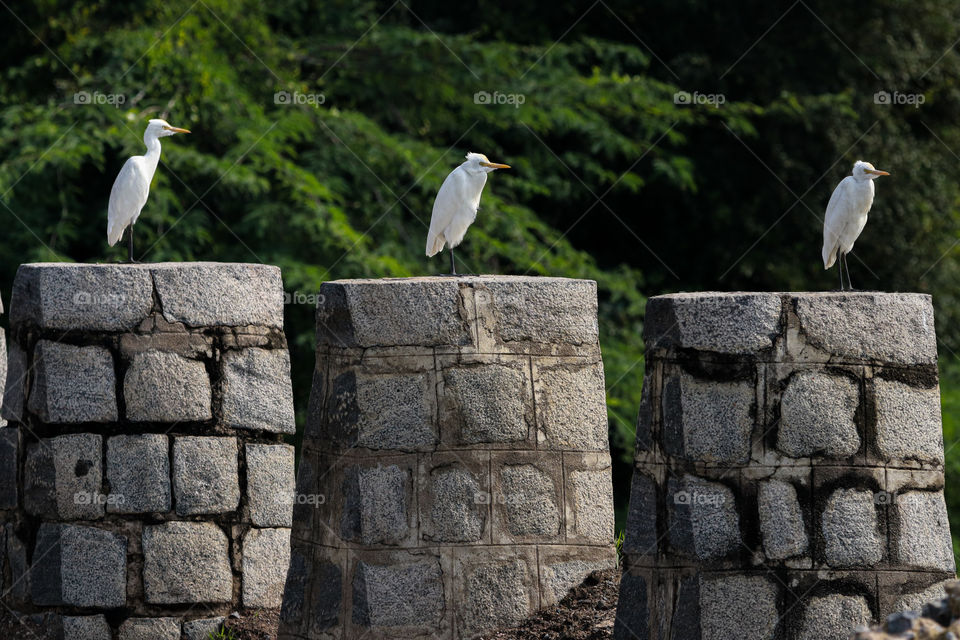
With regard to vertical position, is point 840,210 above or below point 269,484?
above

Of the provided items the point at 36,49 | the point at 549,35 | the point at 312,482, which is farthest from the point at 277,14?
the point at 312,482

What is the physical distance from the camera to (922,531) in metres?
4.69

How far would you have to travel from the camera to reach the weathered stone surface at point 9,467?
252 inches

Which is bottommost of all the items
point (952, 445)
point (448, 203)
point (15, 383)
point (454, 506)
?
point (454, 506)

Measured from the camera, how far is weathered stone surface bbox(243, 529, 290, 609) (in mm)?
6359

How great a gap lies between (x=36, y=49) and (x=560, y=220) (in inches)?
220

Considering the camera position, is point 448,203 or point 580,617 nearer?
point 580,617

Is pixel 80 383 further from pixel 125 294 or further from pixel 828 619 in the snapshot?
pixel 828 619

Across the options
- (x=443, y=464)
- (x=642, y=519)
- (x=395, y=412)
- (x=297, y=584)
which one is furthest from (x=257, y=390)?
(x=642, y=519)

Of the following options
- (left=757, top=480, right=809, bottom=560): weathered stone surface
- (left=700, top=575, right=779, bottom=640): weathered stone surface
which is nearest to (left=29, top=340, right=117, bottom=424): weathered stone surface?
(left=700, top=575, right=779, bottom=640): weathered stone surface

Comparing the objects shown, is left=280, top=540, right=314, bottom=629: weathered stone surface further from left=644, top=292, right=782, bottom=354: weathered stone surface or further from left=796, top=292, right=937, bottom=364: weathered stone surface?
left=796, top=292, right=937, bottom=364: weathered stone surface

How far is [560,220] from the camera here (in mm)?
14609

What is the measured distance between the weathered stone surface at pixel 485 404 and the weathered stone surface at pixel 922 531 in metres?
1.43

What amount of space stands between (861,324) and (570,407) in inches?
49.1
